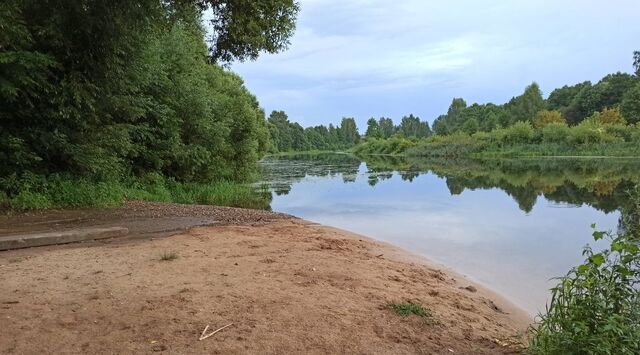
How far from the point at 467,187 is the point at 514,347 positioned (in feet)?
82.3

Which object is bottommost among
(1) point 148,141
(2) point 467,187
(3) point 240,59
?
(2) point 467,187

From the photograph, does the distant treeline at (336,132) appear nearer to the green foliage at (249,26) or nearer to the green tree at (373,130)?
the green tree at (373,130)

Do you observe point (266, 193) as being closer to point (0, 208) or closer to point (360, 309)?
point (0, 208)

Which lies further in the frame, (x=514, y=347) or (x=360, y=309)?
(x=360, y=309)

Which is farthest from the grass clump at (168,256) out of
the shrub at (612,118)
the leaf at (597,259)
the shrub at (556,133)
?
the shrub at (612,118)

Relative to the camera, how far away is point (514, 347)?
4.23 metres

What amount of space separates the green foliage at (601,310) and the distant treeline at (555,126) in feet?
191

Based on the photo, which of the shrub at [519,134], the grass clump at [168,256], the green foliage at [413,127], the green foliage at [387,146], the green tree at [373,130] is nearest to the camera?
the grass clump at [168,256]

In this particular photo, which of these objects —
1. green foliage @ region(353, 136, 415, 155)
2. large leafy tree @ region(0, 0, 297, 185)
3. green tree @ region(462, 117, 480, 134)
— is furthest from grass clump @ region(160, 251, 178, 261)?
green foliage @ region(353, 136, 415, 155)

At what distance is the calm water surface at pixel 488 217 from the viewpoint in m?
9.91

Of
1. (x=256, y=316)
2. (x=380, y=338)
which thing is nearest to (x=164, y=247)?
(x=256, y=316)

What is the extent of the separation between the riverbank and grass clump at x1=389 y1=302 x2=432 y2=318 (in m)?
0.09

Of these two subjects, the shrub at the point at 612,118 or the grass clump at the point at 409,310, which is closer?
the grass clump at the point at 409,310

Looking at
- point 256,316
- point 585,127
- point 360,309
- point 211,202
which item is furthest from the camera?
point 585,127
